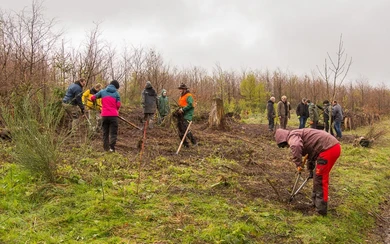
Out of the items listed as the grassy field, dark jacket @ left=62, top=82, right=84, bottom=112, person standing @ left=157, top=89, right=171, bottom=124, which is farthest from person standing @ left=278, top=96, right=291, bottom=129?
dark jacket @ left=62, top=82, right=84, bottom=112

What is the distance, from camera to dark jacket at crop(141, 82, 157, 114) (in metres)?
12.3

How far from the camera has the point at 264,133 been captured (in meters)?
14.9

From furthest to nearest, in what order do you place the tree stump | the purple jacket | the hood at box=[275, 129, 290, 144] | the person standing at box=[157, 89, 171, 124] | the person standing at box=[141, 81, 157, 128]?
the tree stump → the person standing at box=[157, 89, 171, 124] → the person standing at box=[141, 81, 157, 128] → the purple jacket → the hood at box=[275, 129, 290, 144]

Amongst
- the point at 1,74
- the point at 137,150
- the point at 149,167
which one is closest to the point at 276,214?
the point at 149,167

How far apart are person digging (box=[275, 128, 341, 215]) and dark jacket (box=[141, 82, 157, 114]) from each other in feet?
24.6

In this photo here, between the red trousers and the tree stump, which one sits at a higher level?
the tree stump

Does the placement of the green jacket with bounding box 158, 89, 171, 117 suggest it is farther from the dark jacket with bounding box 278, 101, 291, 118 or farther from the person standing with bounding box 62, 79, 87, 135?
the dark jacket with bounding box 278, 101, 291, 118

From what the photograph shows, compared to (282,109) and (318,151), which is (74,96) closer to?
(318,151)

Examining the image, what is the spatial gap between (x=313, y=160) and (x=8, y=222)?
180 inches

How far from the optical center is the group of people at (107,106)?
8.27m

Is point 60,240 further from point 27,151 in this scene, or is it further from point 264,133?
point 264,133

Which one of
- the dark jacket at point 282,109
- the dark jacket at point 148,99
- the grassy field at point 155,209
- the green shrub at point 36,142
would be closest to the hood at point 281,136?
the grassy field at point 155,209

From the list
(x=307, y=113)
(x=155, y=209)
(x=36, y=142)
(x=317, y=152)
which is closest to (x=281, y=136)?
(x=317, y=152)

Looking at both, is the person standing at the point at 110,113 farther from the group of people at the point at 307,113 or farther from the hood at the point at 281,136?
the group of people at the point at 307,113
